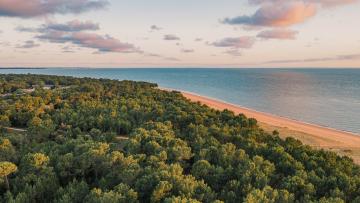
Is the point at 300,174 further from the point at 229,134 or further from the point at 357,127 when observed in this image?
the point at 357,127

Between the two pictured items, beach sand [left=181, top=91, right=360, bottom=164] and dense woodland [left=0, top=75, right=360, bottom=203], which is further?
Answer: beach sand [left=181, top=91, right=360, bottom=164]

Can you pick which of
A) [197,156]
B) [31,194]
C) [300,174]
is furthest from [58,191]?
[300,174]

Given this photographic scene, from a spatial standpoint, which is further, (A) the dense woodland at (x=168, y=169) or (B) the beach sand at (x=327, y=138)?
(B) the beach sand at (x=327, y=138)

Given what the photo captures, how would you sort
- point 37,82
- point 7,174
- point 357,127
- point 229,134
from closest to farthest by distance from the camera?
point 7,174 < point 229,134 < point 357,127 < point 37,82

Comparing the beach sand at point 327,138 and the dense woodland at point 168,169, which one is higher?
the dense woodland at point 168,169

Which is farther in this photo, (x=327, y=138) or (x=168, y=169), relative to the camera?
(x=327, y=138)

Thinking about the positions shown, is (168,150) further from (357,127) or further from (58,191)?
(357,127)

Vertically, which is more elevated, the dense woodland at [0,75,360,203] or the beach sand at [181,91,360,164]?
the dense woodland at [0,75,360,203]

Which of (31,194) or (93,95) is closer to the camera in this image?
(31,194)

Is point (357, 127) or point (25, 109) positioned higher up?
point (25, 109)

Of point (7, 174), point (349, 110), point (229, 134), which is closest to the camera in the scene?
point (7, 174)

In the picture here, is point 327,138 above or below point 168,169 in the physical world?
below
